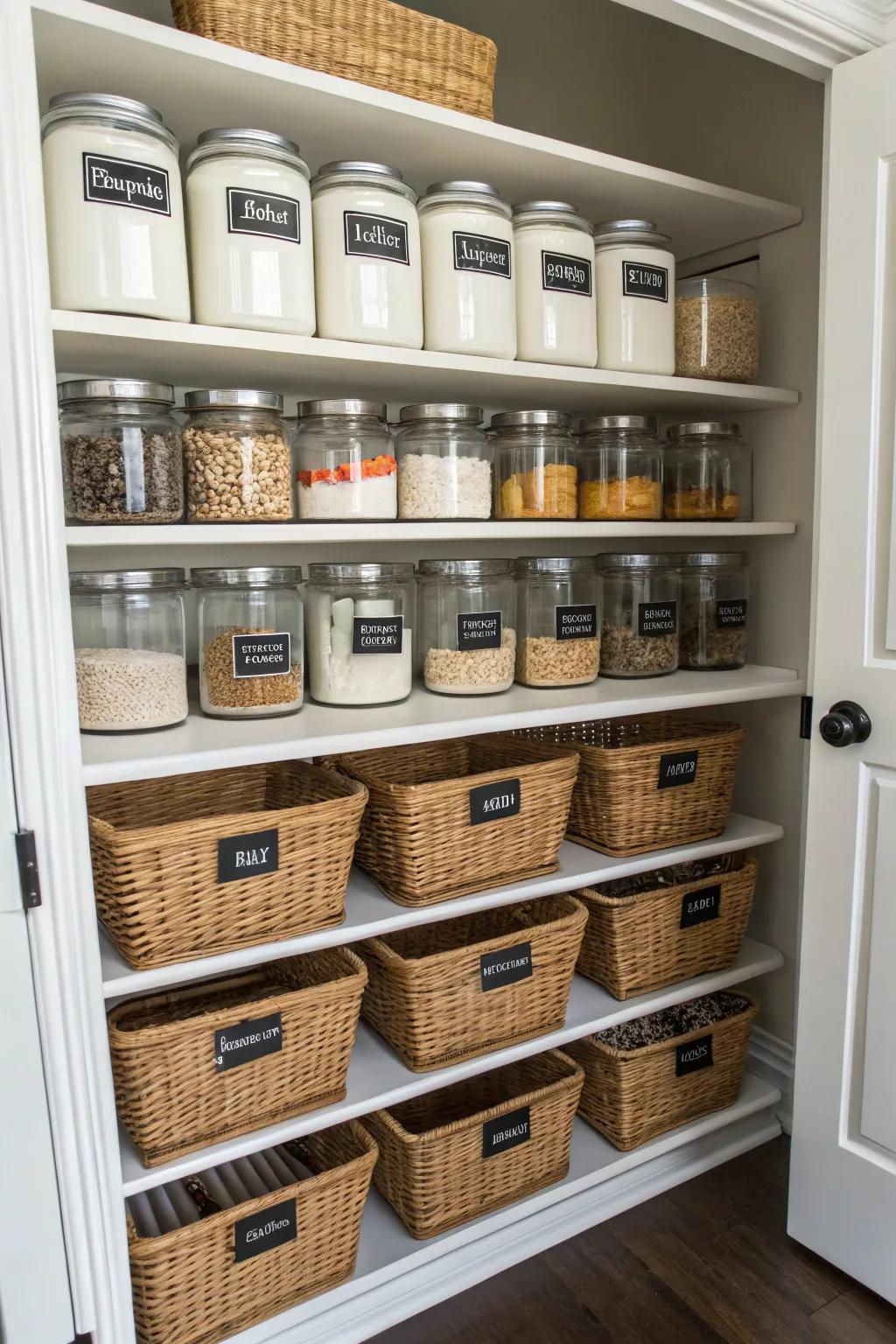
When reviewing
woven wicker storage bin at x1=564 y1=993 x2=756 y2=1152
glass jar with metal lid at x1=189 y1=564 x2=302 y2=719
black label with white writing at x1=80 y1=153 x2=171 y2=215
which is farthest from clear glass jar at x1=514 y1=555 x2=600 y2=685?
black label with white writing at x1=80 y1=153 x2=171 y2=215

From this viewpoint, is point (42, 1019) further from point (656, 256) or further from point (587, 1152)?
point (656, 256)

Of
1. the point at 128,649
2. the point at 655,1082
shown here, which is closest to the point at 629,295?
the point at 128,649

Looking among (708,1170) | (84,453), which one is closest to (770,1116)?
(708,1170)

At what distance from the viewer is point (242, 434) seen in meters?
1.40

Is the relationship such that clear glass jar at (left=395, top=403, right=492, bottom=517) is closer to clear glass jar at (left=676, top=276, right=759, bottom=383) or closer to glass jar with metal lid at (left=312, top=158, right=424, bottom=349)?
glass jar with metal lid at (left=312, top=158, right=424, bottom=349)

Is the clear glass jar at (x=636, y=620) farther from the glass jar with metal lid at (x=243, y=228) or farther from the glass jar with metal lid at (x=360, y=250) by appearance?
the glass jar with metal lid at (x=243, y=228)

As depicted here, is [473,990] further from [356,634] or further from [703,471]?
[703,471]

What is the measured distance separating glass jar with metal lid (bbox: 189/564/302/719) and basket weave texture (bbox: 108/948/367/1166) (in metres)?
0.45

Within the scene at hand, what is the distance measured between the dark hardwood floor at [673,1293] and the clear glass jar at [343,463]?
1391 millimetres

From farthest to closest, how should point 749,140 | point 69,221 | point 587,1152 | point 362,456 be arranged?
point 749,140
point 587,1152
point 362,456
point 69,221

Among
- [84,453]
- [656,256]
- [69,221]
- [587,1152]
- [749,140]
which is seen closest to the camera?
[69,221]

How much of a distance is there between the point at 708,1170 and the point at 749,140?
2.23 meters

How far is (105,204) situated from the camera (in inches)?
46.4

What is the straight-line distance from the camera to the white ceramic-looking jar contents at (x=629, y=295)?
1691 mm
